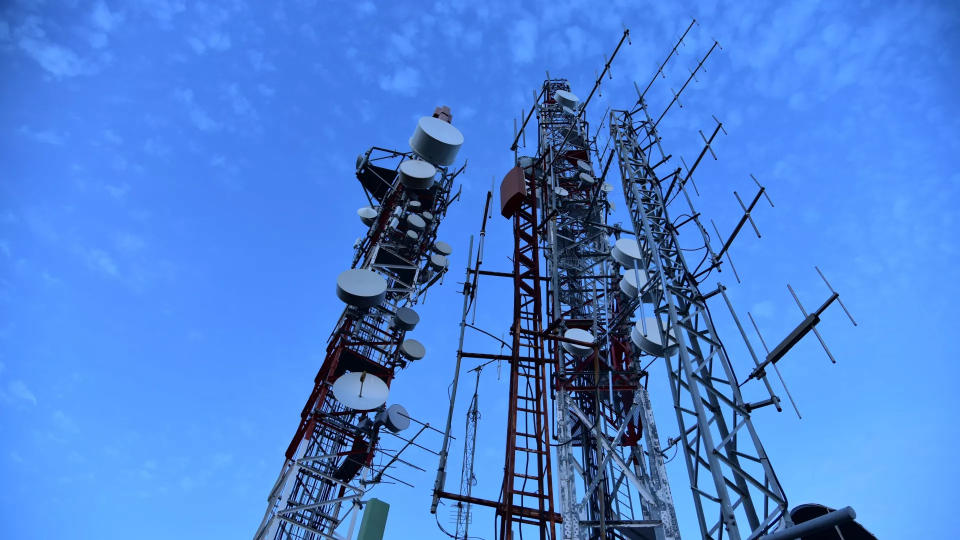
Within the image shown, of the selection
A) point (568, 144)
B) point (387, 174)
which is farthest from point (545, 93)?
point (387, 174)

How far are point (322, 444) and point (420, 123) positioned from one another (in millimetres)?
13681

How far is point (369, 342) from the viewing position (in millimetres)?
20750

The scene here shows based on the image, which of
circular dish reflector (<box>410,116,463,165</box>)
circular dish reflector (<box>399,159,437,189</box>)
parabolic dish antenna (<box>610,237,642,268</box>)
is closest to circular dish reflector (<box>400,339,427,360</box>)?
circular dish reflector (<box>399,159,437,189</box>)

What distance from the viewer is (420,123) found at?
23.8 meters

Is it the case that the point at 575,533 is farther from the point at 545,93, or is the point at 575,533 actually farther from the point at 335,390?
the point at 545,93

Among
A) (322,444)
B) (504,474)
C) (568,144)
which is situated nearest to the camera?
(504,474)

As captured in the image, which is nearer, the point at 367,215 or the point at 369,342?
the point at 369,342

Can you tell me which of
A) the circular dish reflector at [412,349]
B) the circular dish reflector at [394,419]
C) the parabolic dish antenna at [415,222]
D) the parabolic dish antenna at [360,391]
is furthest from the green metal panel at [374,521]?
the parabolic dish antenna at [415,222]

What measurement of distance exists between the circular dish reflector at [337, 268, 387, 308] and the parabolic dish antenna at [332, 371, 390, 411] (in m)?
2.54

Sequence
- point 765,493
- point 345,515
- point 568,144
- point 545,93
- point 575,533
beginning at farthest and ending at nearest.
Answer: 1. point 545,93
2. point 568,144
3. point 345,515
4. point 575,533
5. point 765,493

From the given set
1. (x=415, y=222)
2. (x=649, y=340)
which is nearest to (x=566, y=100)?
(x=415, y=222)

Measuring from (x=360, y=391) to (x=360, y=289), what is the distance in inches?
141

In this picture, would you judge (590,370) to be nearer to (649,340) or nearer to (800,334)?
(649,340)

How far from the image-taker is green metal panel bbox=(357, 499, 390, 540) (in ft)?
31.6
